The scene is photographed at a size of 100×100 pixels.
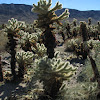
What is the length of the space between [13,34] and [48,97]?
202 inches

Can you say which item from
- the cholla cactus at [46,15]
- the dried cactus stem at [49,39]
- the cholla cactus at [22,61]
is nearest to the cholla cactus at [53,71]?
the dried cactus stem at [49,39]

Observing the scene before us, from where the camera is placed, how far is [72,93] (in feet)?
21.1

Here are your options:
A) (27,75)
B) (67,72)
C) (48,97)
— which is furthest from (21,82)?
(67,72)

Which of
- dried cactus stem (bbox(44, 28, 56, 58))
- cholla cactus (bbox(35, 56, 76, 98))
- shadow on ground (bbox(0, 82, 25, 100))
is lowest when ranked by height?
shadow on ground (bbox(0, 82, 25, 100))

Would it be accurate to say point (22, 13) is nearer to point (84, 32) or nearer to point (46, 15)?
point (84, 32)

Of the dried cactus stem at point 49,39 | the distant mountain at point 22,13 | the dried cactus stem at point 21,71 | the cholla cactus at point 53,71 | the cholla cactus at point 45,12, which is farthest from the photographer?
the distant mountain at point 22,13

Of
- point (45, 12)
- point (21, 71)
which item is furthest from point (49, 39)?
point (21, 71)

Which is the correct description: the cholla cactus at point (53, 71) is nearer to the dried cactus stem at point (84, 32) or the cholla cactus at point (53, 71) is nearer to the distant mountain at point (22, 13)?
the dried cactus stem at point (84, 32)

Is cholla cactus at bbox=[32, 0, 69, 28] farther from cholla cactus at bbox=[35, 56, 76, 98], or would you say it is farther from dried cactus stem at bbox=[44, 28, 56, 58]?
cholla cactus at bbox=[35, 56, 76, 98]

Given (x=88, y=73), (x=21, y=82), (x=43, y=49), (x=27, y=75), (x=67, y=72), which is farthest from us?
(x=43, y=49)

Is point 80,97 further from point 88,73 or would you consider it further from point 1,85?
point 1,85

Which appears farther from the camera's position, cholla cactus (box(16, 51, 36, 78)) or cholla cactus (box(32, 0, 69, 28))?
cholla cactus (box(16, 51, 36, 78))

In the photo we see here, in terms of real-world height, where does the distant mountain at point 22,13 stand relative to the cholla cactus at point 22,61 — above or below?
above

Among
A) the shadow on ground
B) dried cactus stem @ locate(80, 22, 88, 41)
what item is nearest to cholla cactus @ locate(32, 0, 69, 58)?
the shadow on ground
